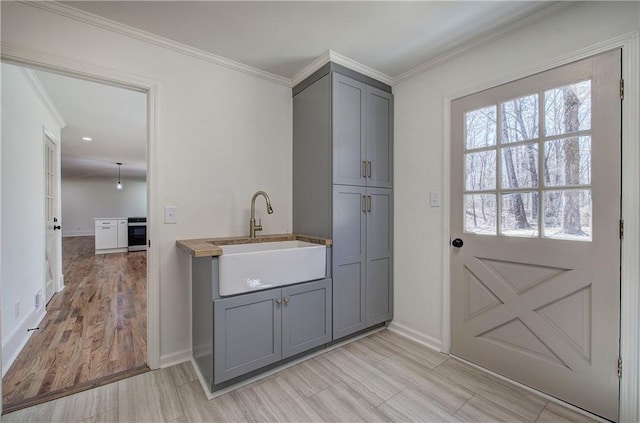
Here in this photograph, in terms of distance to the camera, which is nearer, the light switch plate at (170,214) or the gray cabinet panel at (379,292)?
the light switch plate at (170,214)

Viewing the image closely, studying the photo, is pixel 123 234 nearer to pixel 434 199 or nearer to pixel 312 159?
pixel 312 159

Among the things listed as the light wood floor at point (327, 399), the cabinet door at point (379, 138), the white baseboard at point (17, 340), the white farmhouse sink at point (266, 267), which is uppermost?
the cabinet door at point (379, 138)

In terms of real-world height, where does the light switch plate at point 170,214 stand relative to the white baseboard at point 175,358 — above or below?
above

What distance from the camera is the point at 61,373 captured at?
1.81 m

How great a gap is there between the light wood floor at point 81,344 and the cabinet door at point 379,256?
5.93 feet

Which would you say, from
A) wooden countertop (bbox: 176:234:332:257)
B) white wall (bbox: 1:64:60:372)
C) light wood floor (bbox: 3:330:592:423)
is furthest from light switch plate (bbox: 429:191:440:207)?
white wall (bbox: 1:64:60:372)

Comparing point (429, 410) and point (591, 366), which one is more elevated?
point (591, 366)

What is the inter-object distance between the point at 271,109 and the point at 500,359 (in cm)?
262

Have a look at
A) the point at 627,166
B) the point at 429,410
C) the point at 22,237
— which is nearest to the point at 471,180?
the point at 627,166

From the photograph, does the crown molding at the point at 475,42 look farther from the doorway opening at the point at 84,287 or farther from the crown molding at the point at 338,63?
the doorway opening at the point at 84,287

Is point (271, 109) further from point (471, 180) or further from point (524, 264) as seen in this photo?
point (524, 264)

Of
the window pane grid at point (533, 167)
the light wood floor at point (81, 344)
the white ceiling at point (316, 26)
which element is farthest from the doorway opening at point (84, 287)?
the window pane grid at point (533, 167)

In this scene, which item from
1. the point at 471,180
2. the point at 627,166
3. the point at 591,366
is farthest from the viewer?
the point at 471,180

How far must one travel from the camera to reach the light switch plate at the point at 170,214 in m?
1.93
